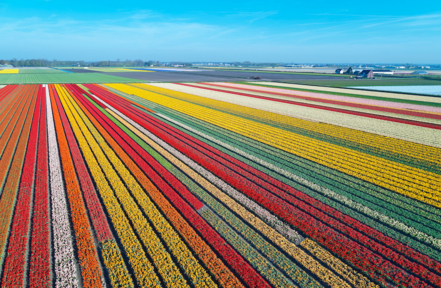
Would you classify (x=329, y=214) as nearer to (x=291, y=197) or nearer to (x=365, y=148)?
(x=291, y=197)

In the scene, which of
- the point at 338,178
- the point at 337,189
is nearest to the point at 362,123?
the point at 338,178

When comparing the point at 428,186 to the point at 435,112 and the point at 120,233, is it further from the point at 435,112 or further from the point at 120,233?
the point at 435,112

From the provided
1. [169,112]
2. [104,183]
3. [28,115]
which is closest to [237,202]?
[104,183]

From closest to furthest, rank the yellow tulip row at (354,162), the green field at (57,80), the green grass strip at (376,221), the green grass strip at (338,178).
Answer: the green grass strip at (376,221) < the green grass strip at (338,178) < the yellow tulip row at (354,162) < the green field at (57,80)

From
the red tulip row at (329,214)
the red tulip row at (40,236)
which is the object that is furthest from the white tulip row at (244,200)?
the red tulip row at (40,236)

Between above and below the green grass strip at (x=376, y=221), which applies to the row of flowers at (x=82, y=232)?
above

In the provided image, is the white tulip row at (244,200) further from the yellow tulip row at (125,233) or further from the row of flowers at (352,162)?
the row of flowers at (352,162)
